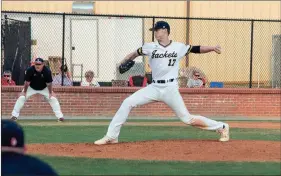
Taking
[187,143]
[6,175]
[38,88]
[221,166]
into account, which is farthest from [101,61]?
[6,175]

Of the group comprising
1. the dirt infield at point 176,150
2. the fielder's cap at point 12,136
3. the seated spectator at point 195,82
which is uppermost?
the fielder's cap at point 12,136

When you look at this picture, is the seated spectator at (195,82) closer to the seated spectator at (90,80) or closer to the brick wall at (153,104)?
the brick wall at (153,104)

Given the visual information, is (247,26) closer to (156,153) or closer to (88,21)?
(88,21)

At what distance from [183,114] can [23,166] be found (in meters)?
8.88

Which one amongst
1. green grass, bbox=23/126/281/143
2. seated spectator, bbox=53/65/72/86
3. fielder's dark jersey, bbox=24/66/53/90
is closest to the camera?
green grass, bbox=23/126/281/143

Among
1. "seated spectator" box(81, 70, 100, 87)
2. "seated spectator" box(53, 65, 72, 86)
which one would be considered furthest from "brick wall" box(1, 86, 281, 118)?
"seated spectator" box(53, 65, 72, 86)

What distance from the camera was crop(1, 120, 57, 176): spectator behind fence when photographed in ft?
17.6

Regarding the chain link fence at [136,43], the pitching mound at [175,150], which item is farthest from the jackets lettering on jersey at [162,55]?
the chain link fence at [136,43]

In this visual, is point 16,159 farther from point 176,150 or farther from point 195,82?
point 195,82

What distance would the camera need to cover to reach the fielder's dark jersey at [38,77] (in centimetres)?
2016

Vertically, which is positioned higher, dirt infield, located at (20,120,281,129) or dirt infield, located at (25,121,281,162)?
dirt infield, located at (25,121,281,162)

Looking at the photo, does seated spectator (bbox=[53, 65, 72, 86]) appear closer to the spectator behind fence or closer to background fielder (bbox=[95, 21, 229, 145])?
background fielder (bbox=[95, 21, 229, 145])

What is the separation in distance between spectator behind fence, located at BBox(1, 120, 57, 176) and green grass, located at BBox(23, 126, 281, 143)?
10.0 metres

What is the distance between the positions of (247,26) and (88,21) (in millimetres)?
5512
